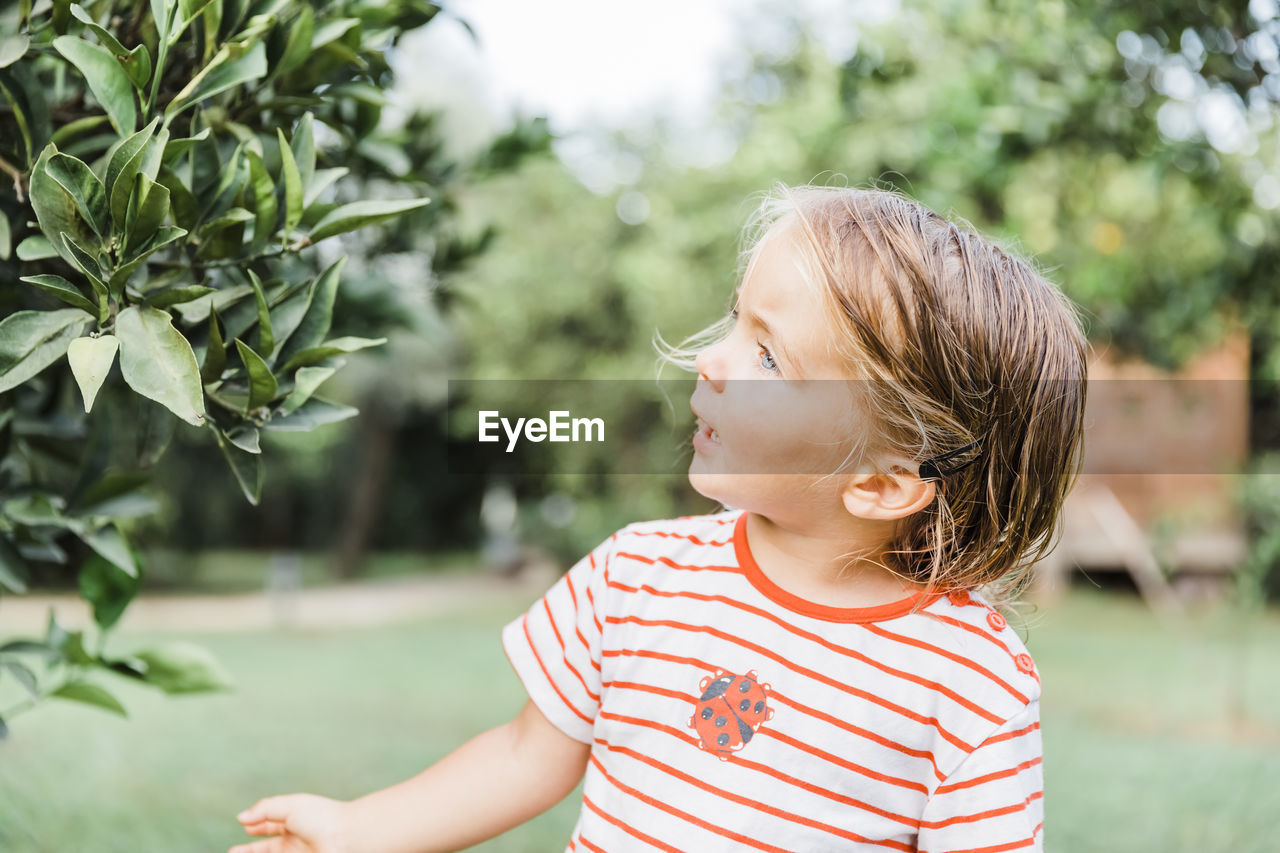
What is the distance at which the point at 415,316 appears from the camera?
2.29 m

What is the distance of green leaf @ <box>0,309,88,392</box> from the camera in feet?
3.65

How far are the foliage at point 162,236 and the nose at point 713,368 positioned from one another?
0.39 m

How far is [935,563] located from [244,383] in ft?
2.80

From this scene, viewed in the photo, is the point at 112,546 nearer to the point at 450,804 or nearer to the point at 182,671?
the point at 182,671

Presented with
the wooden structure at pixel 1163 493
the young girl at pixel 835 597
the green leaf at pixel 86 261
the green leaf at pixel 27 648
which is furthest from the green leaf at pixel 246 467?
the wooden structure at pixel 1163 493

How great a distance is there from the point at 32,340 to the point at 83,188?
171 millimetres

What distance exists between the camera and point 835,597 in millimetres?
1320

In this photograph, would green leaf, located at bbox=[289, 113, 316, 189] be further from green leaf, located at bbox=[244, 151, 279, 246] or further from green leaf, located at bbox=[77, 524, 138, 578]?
green leaf, located at bbox=[77, 524, 138, 578]

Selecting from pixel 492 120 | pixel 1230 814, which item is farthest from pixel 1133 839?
pixel 492 120

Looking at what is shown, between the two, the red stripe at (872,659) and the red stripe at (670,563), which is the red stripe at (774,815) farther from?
the red stripe at (670,563)

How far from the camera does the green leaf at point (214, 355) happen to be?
3.89 feet

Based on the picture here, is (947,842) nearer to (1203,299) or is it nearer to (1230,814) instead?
(1203,299)

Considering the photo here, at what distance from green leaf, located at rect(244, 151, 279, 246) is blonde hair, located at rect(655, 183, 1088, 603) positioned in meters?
0.63

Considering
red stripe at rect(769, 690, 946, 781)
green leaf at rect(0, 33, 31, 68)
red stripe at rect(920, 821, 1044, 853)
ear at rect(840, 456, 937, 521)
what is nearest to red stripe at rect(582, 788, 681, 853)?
red stripe at rect(769, 690, 946, 781)
